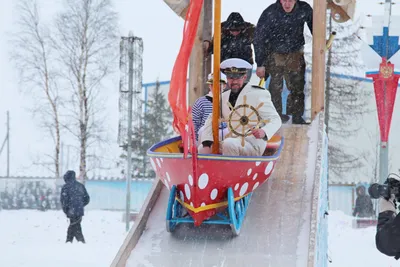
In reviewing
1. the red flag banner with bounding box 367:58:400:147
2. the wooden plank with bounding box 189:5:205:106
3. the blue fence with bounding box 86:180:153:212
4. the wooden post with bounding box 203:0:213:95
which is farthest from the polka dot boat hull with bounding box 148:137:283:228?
the blue fence with bounding box 86:180:153:212

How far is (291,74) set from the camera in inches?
342

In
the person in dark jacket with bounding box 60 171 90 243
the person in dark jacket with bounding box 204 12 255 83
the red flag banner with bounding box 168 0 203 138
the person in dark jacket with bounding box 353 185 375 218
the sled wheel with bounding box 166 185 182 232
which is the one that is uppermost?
the person in dark jacket with bounding box 204 12 255 83

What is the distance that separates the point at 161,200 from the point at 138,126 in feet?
70.4

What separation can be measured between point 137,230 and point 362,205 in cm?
1604

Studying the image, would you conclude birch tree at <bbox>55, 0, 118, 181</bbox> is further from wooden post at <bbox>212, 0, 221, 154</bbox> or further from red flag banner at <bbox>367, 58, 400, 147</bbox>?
wooden post at <bbox>212, 0, 221, 154</bbox>

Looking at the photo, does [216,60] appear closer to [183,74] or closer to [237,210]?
[183,74]

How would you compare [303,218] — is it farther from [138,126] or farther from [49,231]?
[138,126]

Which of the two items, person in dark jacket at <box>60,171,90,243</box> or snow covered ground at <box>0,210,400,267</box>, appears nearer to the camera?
snow covered ground at <box>0,210,400,267</box>

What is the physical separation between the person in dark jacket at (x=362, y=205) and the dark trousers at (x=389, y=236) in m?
17.3

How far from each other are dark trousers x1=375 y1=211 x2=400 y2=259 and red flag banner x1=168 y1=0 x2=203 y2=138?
6.85 ft

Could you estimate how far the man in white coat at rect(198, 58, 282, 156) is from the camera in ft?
21.4

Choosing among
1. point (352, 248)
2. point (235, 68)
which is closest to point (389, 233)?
point (235, 68)

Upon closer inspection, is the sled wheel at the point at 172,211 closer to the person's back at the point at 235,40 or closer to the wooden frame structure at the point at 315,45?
the wooden frame structure at the point at 315,45

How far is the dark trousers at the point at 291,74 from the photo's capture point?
8656 mm
